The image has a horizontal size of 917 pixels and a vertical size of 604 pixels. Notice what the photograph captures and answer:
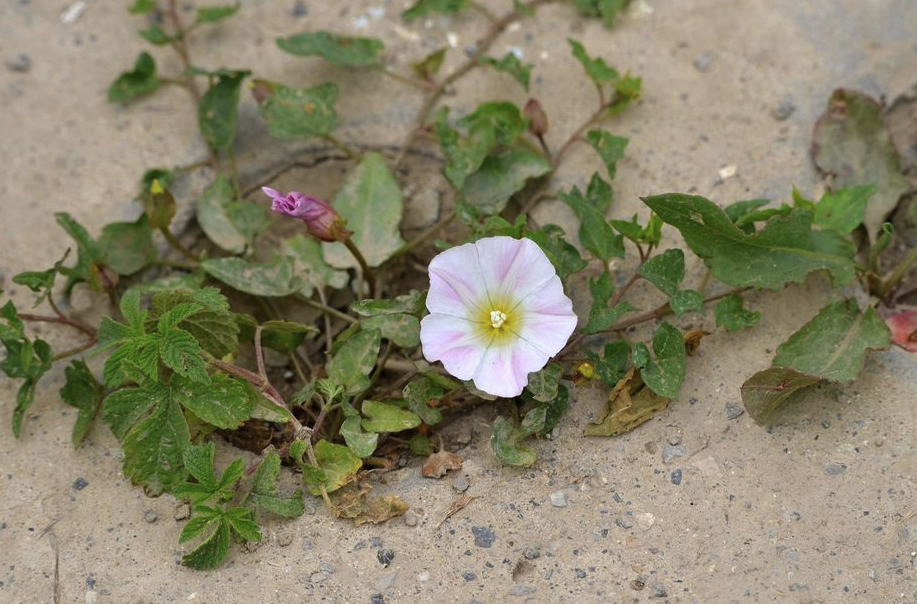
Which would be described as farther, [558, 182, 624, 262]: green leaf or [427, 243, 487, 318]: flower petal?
[558, 182, 624, 262]: green leaf

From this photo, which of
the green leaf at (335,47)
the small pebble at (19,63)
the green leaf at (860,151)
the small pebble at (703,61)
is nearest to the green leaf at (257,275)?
the green leaf at (335,47)

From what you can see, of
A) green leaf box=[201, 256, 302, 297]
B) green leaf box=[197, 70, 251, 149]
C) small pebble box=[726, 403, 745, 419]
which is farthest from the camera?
green leaf box=[197, 70, 251, 149]

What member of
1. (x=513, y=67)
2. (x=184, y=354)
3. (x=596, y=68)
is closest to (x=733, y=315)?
(x=596, y=68)

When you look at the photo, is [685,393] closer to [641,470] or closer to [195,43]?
[641,470]

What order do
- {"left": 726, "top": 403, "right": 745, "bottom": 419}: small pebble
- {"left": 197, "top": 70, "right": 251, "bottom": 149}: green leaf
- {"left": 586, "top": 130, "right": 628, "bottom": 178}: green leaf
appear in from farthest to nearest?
1. {"left": 197, "top": 70, "right": 251, "bottom": 149}: green leaf
2. {"left": 586, "top": 130, "right": 628, "bottom": 178}: green leaf
3. {"left": 726, "top": 403, "right": 745, "bottom": 419}: small pebble

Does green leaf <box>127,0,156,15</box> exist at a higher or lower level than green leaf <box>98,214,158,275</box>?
higher

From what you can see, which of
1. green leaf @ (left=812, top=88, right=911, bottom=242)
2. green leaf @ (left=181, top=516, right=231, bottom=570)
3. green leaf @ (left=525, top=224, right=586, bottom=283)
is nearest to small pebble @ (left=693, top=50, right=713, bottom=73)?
green leaf @ (left=812, top=88, right=911, bottom=242)

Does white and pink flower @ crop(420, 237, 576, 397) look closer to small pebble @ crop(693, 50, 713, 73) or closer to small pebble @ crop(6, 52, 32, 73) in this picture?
small pebble @ crop(693, 50, 713, 73)

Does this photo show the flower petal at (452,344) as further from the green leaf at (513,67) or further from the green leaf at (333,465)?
the green leaf at (513,67)
